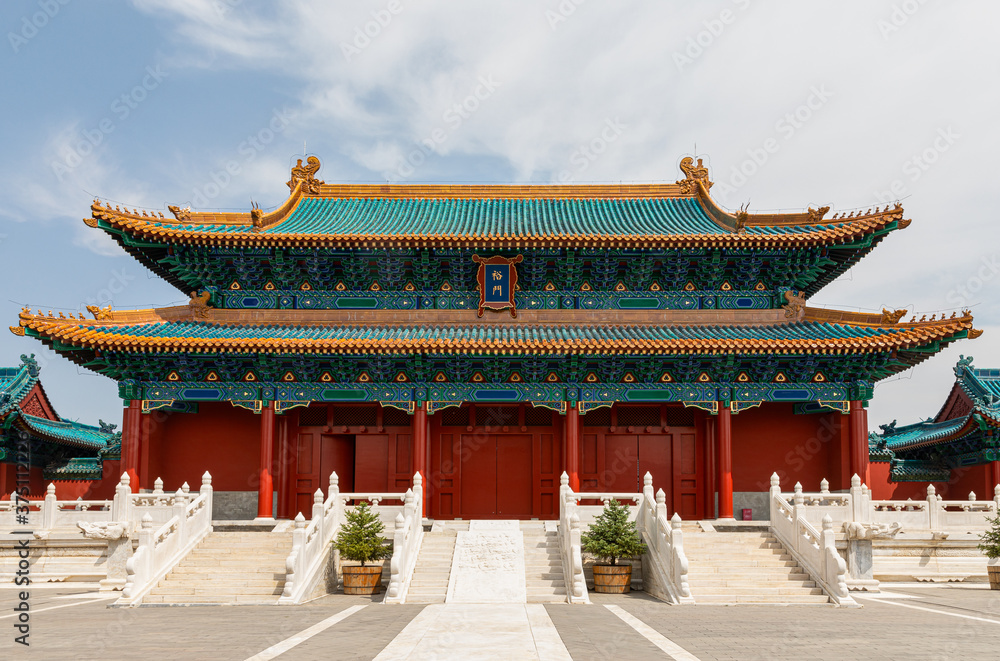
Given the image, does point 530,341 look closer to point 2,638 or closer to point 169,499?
point 169,499

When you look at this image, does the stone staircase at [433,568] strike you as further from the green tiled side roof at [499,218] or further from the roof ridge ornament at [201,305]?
the roof ridge ornament at [201,305]

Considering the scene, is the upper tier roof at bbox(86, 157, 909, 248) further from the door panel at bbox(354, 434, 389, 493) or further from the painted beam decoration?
the door panel at bbox(354, 434, 389, 493)

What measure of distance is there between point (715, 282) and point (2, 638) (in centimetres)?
1655

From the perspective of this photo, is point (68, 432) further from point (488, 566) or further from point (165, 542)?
point (488, 566)

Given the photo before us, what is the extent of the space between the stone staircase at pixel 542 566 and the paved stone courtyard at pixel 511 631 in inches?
30.2

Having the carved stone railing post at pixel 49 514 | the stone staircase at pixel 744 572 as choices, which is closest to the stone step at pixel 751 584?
the stone staircase at pixel 744 572

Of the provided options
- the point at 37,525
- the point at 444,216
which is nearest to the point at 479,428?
the point at 444,216

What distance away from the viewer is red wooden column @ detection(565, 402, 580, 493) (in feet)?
61.0

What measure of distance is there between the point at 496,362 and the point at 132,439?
8519mm

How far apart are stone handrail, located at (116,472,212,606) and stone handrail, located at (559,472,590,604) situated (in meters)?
7.02

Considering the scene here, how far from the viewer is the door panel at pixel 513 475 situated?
20.2 meters

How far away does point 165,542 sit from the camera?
1448 cm

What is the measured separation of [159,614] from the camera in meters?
11.9

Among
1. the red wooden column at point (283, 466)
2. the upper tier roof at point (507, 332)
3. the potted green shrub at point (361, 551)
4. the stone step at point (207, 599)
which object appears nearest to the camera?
the stone step at point (207, 599)
